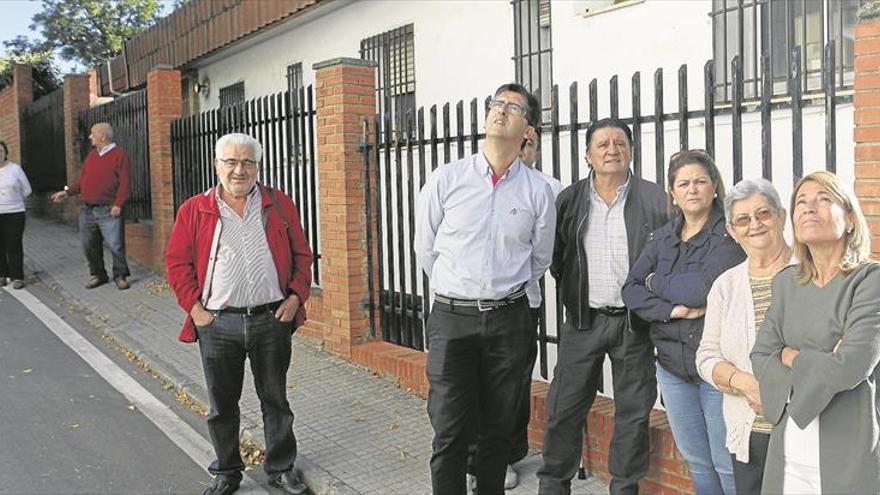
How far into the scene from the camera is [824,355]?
7.60 ft

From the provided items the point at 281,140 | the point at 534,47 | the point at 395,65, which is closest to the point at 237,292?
the point at 281,140

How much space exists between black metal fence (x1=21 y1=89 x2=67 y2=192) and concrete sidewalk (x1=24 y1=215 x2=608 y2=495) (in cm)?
632

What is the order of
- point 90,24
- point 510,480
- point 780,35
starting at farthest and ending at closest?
point 90,24 → point 780,35 → point 510,480

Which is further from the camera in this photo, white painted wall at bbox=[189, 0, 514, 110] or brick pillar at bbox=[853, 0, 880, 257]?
white painted wall at bbox=[189, 0, 514, 110]

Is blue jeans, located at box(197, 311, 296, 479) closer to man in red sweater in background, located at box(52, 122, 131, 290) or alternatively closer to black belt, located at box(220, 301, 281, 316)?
black belt, located at box(220, 301, 281, 316)

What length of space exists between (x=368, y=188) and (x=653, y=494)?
3.33m

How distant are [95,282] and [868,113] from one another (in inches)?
334

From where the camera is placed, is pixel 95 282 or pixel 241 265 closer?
pixel 241 265

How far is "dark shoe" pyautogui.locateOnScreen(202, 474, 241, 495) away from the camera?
4.14 meters

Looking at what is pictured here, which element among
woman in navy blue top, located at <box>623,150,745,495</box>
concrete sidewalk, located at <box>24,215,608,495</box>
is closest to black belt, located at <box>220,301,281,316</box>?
concrete sidewalk, located at <box>24,215,608,495</box>

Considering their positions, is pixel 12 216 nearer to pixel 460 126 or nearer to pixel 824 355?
pixel 460 126

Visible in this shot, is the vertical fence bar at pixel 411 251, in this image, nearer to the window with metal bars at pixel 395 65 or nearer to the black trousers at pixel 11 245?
the window with metal bars at pixel 395 65

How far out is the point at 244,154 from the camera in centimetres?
404

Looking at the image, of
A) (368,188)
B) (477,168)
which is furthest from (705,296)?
(368,188)
